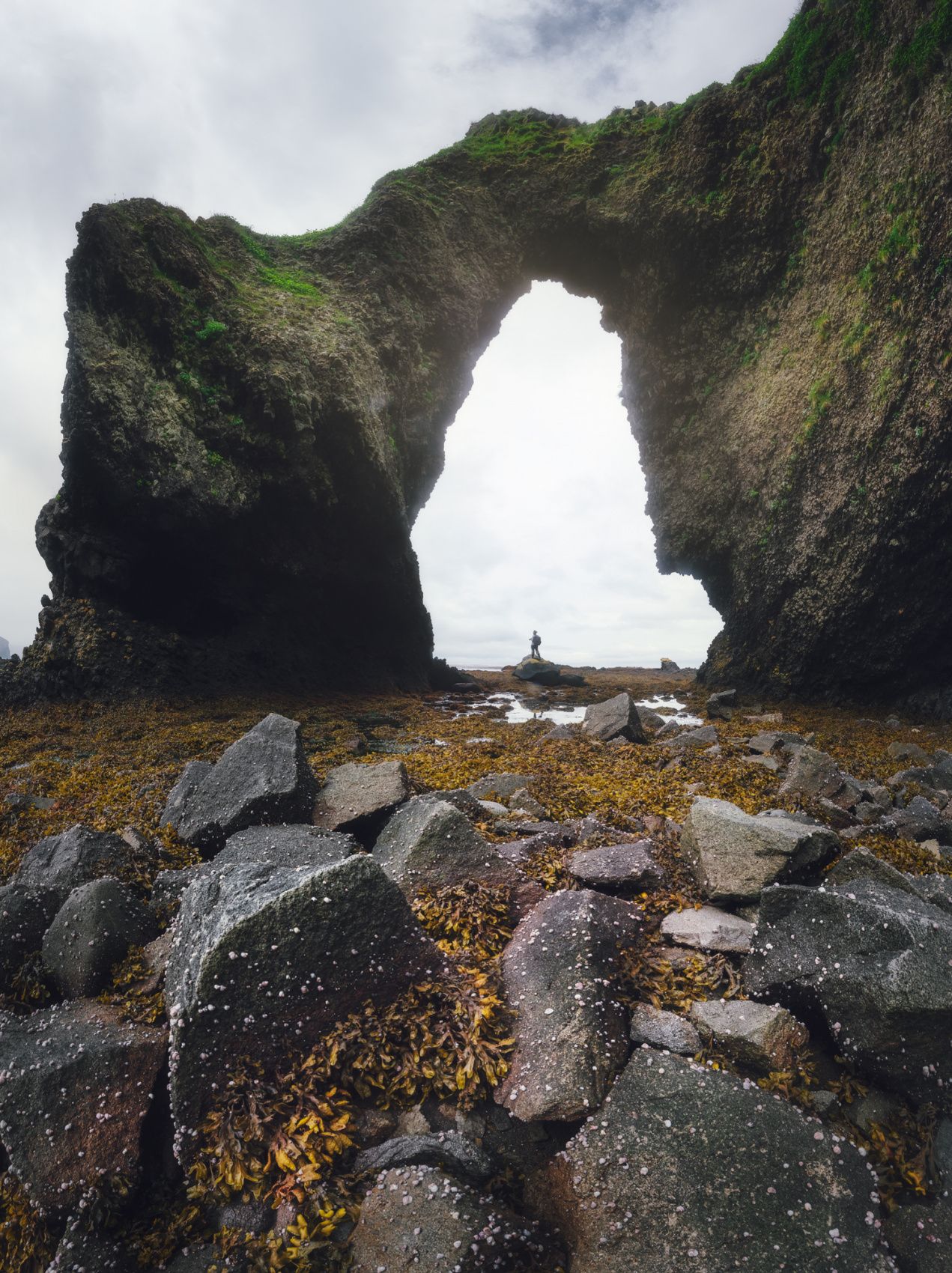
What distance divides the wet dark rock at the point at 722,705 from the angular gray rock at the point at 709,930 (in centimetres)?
1116

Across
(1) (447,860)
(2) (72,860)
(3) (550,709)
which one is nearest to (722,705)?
(3) (550,709)

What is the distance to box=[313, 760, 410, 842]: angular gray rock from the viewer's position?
438 centimetres

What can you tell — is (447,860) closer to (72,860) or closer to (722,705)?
(72,860)

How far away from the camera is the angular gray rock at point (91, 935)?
314 cm

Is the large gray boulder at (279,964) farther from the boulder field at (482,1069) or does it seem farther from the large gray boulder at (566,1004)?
the large gray boulder at (566,1004)

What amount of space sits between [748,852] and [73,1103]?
11.7ft

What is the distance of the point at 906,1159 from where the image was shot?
7.33 feet

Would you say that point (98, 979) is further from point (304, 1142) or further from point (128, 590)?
point (128, 590)

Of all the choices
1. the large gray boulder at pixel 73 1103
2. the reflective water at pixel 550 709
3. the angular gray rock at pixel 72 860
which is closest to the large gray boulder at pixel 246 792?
the angular gray rock at pixel 72 860

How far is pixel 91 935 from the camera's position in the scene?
126 inches

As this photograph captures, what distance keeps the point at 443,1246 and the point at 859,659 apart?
14.8 m

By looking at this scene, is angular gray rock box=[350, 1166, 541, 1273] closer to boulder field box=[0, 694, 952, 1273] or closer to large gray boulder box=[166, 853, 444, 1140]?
boulder field box=[0, 694, 952, 1273]

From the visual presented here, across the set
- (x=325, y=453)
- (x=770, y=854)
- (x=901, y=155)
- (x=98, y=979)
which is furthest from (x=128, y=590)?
(x=901, y=155)

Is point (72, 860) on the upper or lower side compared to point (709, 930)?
upper
